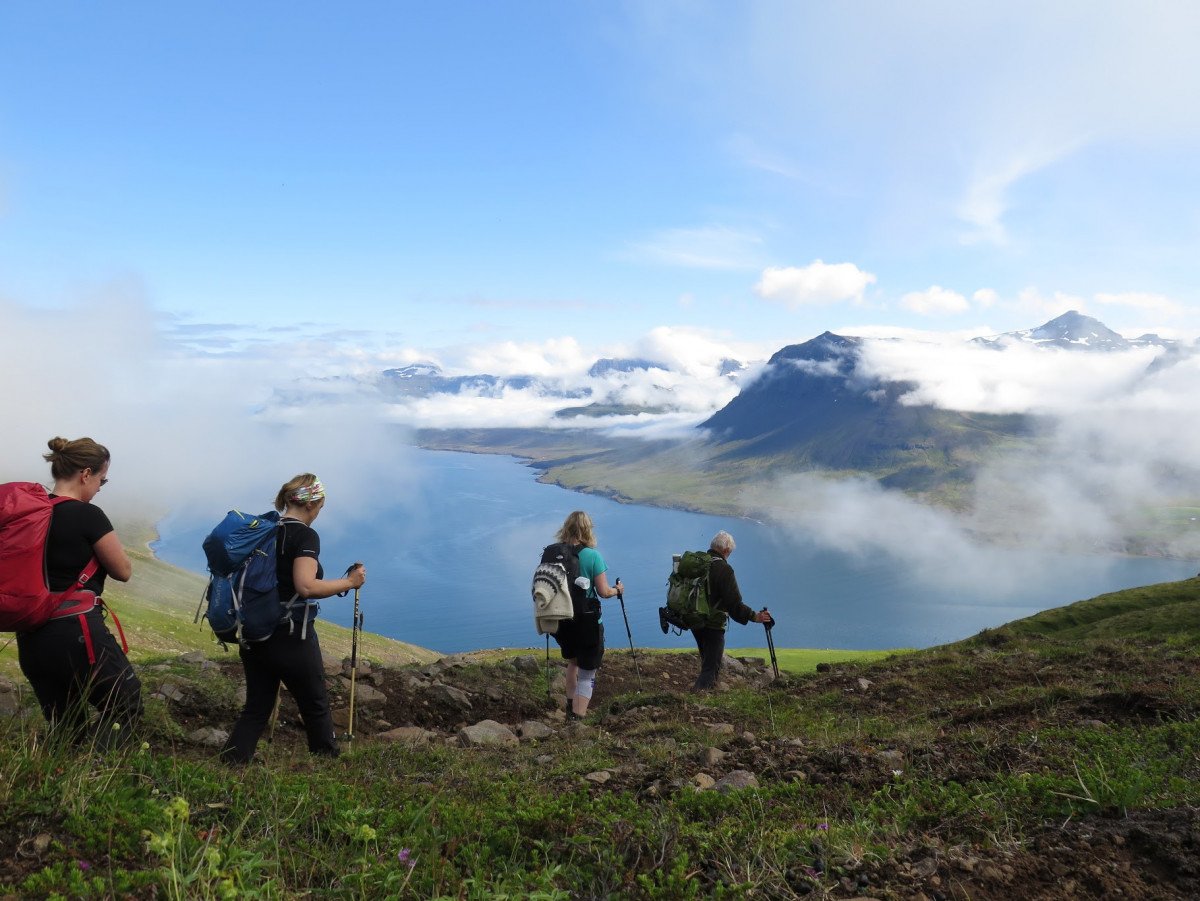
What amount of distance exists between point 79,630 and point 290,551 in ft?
5.51

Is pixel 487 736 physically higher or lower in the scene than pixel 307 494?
lower

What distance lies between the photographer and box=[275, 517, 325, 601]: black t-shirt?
659 centimetres

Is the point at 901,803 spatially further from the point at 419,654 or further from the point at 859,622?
the point at 859,622

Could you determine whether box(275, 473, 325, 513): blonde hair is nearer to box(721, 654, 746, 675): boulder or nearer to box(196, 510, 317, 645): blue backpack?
box(196, 510, 317, 645): blue backpack

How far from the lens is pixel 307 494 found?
6.84 meters

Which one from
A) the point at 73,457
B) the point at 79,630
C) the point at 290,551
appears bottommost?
the point at 79,630

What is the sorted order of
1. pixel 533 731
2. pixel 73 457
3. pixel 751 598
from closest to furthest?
pixel 73 457 → pixel 533 731 → pixel 751 598

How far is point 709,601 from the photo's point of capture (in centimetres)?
1219

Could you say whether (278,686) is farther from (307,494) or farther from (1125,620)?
(1125,620)

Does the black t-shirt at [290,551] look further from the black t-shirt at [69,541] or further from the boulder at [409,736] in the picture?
the boulder at [409,736]

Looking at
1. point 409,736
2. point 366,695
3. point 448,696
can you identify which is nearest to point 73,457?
point 409,736

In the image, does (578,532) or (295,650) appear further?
(578,532)

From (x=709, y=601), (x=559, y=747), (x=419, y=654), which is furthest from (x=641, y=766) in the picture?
(x=419, y=654)

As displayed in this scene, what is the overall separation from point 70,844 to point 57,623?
218 cm
